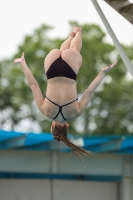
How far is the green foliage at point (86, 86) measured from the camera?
114 feet

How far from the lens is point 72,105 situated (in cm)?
746

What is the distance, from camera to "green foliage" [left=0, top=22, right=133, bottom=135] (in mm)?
34625

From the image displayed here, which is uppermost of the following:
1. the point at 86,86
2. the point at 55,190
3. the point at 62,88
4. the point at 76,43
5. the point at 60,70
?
the point at 86,86

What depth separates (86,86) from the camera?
34625 millimetres

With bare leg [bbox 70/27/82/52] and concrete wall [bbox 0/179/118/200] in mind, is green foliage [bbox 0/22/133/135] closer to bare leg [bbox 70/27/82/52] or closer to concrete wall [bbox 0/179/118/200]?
concrete wall [bbox 0/179/118/200]

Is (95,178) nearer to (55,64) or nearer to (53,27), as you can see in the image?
(55,64)

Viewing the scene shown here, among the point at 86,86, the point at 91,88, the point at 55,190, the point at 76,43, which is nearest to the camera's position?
the point at 91,88

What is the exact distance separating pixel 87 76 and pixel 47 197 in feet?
73.5

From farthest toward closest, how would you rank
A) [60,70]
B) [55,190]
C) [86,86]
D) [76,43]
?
[86,86]
[55,190]
[76,43]
[60,70]

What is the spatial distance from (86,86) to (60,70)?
1075 inches

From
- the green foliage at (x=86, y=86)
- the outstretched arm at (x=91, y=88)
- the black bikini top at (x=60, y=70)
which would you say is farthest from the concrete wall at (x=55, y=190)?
the green foliage at (x=86, y=86)

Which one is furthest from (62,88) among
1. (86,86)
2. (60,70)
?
(86,86)

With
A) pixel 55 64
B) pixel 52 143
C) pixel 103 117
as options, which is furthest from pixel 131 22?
pixel 103 117

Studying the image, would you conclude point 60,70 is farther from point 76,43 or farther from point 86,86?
point 86,86
